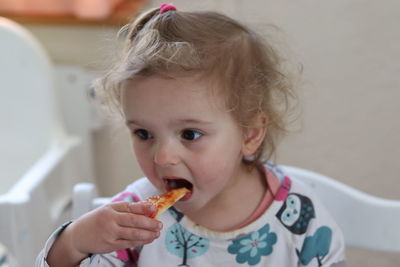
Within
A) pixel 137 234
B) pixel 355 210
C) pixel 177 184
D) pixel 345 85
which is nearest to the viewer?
pixel 137 234

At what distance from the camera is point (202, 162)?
2.26ft

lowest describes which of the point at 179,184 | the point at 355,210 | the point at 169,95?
the point at 355,210

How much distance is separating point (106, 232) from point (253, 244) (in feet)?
0.74

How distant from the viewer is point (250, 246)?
0.76 m

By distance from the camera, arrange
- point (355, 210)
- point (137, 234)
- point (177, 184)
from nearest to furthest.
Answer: point (137, 234) → point (177, 184) → point (355, 210)

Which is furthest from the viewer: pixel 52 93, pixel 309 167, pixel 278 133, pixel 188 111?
pixel 309 167

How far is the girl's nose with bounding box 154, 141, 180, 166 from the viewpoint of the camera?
2.18 feet

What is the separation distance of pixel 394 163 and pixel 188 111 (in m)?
0.80

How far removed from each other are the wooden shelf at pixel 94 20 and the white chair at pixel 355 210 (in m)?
0.64

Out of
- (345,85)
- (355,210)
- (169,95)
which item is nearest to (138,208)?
(169,95)

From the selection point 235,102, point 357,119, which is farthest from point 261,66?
point 357,119

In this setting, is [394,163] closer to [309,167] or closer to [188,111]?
[309,167]

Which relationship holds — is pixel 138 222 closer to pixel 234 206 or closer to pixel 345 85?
pixel 234 206

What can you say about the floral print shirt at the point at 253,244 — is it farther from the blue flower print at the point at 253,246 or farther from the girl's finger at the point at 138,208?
the girl's finger at the point at 138,208
